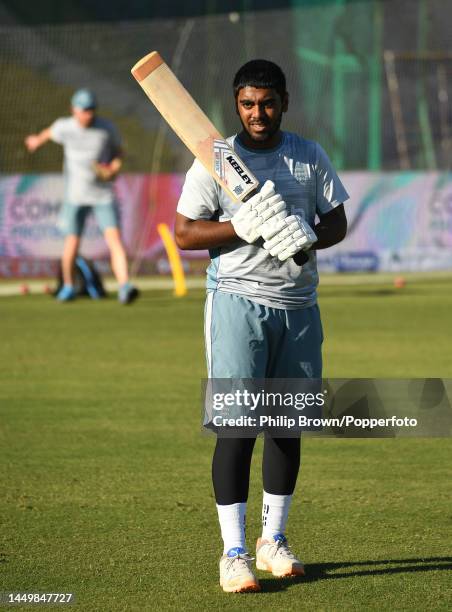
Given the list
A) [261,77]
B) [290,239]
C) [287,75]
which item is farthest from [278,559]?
[287,75]

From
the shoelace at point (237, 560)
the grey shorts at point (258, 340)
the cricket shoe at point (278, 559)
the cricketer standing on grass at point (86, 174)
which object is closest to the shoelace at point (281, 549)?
the cricket shoe at point (278, 559)

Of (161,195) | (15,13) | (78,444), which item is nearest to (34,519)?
(78,444)

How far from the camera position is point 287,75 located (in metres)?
28.6

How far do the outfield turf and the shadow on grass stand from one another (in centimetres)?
1

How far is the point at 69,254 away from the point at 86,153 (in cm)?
161

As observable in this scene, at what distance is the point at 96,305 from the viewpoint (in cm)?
1812

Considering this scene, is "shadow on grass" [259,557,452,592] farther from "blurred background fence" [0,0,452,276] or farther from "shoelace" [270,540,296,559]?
"blurred background fence" [0,0,452,276]

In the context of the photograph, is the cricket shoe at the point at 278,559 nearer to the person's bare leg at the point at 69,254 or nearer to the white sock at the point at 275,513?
the white sock at the point at 275,513

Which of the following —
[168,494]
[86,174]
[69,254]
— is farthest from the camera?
[86,174]

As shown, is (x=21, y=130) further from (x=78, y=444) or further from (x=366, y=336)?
(x=78, y=444)

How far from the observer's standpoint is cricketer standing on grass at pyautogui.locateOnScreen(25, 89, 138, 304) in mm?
17844

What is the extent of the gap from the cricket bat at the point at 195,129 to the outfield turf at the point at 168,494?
1264mm

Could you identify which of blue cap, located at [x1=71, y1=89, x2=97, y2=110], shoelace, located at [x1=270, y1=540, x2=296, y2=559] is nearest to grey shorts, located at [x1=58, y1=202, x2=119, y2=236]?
blue cap, located at [x1=71, y1=89, x2=97, y2=110]
